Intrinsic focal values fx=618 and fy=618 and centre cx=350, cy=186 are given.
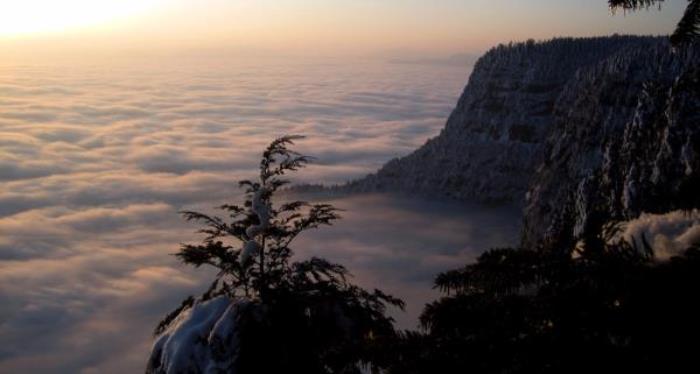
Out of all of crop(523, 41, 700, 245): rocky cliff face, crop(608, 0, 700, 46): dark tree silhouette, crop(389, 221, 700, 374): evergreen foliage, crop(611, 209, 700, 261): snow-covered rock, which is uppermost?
crop(608, 0, 700, 46): dark tree silhouette

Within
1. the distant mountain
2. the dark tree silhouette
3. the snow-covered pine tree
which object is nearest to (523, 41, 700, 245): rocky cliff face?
the distant mountain

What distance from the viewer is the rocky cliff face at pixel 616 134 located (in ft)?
260

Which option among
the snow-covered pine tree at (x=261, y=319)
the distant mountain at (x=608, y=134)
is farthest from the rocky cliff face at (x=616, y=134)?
the snow-covered pine tree at (x=261, y=319)

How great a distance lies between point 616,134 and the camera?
121m

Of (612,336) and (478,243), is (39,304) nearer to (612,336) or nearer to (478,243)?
(478,243)

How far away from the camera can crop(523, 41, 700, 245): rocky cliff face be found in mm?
79312

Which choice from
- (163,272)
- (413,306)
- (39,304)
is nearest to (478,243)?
(413,306)

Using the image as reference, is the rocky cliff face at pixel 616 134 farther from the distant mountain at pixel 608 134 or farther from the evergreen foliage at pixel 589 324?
the evergreen foliage at pixel 589 324

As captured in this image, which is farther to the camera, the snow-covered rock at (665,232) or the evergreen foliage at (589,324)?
the snow-covered rock at (665,232)

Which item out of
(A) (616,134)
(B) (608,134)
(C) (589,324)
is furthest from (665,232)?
(B) (608,134)

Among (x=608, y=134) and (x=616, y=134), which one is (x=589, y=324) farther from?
(x=608, y=134)

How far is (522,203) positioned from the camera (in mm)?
190750

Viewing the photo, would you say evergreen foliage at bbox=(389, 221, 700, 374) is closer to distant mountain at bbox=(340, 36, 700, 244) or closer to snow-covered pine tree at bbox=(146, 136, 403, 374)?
snow-covered pine tree at bbox=(146, 136, 403, 374)

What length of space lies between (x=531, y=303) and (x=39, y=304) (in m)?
168
